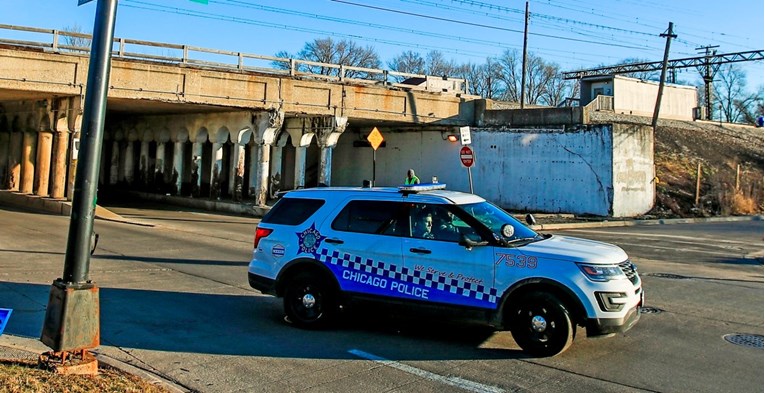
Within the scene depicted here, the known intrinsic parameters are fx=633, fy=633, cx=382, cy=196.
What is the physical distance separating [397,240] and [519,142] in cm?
2223

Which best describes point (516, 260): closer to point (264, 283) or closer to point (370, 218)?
point (370, 218)

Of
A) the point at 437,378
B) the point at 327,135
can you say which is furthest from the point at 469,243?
the point at 327,135

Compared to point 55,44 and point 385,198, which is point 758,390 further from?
point 55,44

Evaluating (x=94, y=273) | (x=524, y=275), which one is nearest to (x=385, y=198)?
(x=524, y=275)

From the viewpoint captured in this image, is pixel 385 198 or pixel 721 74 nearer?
pixel 385 198

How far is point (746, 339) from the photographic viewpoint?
24.4 ft

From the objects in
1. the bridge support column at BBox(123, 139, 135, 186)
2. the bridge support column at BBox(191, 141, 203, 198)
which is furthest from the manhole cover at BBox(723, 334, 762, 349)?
the bridge support column at BBox(123, 139, 135, 186)

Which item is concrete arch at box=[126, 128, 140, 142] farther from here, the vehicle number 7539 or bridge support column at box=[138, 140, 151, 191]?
the vehicle number 7539

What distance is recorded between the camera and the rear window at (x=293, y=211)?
25.8ft

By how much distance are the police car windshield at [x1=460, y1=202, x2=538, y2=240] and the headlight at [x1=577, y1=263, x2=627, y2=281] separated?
0.91 metres

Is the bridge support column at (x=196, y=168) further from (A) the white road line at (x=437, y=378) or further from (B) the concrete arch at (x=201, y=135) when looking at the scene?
(A) the white road line at (x=437, y=378)

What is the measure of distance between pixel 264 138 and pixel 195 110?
4.50 meters

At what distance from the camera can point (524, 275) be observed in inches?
253

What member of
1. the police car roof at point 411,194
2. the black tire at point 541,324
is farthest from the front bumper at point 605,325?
the police car roof at point 411,194
